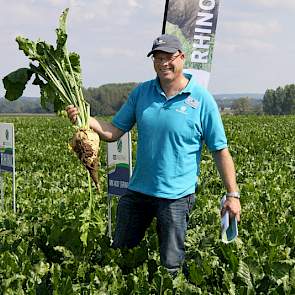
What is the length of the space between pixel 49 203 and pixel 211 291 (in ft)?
12.7

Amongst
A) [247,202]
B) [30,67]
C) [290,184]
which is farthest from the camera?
[290,184]

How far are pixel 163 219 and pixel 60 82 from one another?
1444 mm

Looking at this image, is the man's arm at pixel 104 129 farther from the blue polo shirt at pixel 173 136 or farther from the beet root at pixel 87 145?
the blue polo shirt at pixel 173 136

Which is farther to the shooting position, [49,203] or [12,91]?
[49,203]

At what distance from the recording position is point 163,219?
4668 mm

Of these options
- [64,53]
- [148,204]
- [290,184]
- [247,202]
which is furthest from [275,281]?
[290,184]

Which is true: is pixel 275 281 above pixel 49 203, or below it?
above

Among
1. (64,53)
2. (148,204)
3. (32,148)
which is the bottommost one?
(32,148)

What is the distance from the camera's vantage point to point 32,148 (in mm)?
18156

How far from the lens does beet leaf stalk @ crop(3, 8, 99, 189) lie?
5.00 meters

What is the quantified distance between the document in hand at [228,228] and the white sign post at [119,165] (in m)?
1.49

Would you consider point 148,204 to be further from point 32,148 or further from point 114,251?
point 32,148

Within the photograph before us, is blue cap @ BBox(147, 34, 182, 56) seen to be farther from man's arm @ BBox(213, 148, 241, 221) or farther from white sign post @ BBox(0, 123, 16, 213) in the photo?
white sign post @ BBox(0, 123, 16, 213)

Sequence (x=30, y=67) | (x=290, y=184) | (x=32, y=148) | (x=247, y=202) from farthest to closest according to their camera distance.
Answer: (x=32, y=148) < (x=290, y=184) < (x=247, y=202) < (x=30, y=67)
